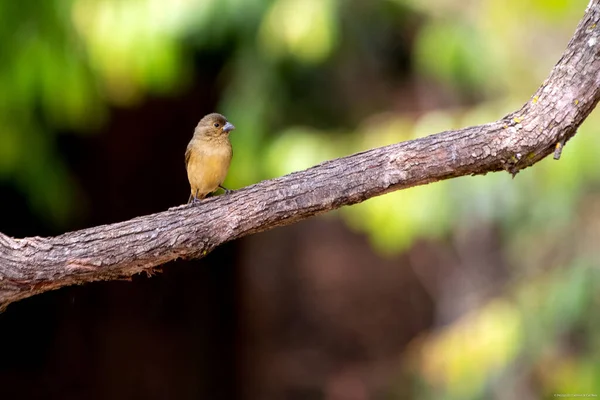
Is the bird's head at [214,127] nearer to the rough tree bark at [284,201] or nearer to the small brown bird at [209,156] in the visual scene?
the small brown bird at [209,156]

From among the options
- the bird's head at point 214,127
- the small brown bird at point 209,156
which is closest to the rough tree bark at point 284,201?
the small brown bird at point 209,156

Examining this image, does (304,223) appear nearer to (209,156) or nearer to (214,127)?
(214,127)

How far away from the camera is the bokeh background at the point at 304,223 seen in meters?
6.89

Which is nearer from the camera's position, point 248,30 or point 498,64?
point 498,64

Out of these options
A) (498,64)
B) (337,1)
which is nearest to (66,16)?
(337,1)

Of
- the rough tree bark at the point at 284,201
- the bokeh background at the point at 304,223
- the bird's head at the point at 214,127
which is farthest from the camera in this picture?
the bokeh background at the point at 304,223

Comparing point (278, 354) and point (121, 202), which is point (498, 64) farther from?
point (278, 354)

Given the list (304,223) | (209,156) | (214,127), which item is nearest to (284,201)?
(209,156)

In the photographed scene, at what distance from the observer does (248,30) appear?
26.4 ft

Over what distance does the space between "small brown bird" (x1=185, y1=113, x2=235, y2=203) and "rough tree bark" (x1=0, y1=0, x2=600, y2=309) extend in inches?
46.2

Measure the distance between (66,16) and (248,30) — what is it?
1.63m

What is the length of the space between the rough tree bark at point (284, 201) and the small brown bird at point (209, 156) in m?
1.17

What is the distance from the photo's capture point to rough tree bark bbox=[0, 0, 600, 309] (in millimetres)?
4102

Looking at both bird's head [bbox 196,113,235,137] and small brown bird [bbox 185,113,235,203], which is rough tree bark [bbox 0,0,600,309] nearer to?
small brown bird [bbox 185,113,235,203]
